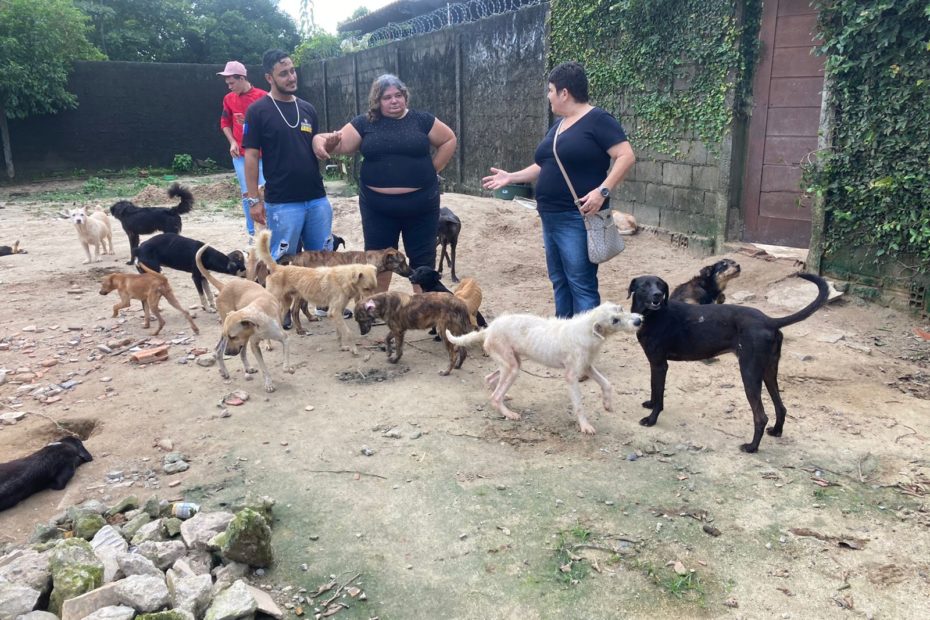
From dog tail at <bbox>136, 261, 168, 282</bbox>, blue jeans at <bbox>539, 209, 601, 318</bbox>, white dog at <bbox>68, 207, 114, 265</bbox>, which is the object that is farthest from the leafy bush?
blue jeans at <bbox>539, 209, 601, 318</bbox>

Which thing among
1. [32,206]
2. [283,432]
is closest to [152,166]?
[32,206]

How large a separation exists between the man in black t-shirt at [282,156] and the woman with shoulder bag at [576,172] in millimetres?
1792

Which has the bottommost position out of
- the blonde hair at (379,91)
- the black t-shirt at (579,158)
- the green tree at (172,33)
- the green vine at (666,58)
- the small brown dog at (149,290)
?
the small brown dog at (149,290)

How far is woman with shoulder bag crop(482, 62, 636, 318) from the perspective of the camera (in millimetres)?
4609

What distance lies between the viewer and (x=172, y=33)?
89.6 ft

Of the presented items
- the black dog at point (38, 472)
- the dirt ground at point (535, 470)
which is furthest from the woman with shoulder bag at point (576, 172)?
the black dog at point (38, 472)

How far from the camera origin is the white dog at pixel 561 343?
4.15 m

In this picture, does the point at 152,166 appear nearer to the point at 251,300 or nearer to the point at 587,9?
the point at 587,9

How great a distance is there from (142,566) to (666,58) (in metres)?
8.29

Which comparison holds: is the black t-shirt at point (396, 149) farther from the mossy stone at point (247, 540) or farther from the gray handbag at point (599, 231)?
the mossy stone at point (247, 540)

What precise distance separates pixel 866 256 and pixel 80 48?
2175cm

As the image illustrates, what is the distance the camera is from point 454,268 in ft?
28.4

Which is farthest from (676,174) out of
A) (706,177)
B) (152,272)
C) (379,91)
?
(152,272)

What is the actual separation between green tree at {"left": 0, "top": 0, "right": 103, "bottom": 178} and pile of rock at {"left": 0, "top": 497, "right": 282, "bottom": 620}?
1833cm
